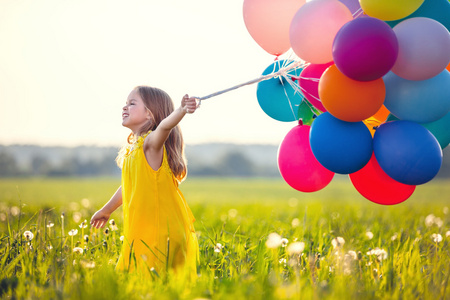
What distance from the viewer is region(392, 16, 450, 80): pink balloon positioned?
227cm

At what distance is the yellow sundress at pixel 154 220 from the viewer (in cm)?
262

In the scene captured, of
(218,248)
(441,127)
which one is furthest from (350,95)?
(218,248)

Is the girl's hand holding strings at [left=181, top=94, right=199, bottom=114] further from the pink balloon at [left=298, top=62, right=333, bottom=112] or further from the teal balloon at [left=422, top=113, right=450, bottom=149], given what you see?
the teal balloon at [left=422, top=113, right=450, bottom=149]

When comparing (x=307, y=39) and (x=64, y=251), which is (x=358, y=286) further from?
(x=64, y=251)

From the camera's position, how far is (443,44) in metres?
2.29

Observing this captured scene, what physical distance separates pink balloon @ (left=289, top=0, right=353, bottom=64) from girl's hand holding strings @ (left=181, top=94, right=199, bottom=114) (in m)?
0.62

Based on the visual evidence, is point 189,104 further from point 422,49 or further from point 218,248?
point 422,49

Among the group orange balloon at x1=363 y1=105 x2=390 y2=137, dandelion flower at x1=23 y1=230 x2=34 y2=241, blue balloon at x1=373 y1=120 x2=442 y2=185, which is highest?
orange balloon at x1=363 y1=105 x2=390 y2=137

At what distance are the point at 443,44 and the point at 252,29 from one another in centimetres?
107

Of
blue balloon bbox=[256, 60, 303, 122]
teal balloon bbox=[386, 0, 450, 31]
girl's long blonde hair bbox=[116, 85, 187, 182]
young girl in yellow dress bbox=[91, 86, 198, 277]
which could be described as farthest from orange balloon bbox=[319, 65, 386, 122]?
girl's long blonde hair bbox=[116, 85, 187, 182]

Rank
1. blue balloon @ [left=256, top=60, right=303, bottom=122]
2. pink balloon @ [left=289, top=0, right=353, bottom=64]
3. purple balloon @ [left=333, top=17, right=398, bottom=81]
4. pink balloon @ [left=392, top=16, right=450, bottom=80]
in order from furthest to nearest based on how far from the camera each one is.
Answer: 1. blue balloon @ [left=256, top=60, right=303, bottom=122]
2. pink balloon @ [left=289, top=0, right=353, bottom=64]
3. pink balloon @ [left=392, top=16, right=450, bottom=80]
4. purple balloon @ [left=333, top=17, right=398, bottom=81]

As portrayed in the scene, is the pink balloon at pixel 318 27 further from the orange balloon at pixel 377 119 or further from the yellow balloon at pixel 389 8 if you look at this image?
the orange balloon at pixel 377 119

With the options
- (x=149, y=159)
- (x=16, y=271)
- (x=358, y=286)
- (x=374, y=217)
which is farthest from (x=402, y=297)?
(x=374, y=217)

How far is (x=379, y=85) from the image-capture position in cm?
233
